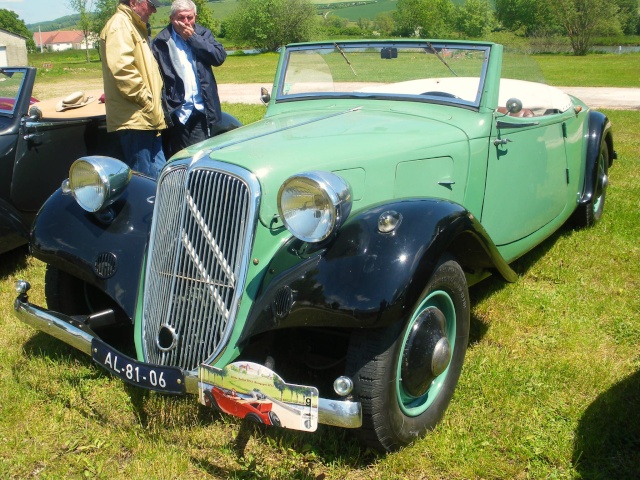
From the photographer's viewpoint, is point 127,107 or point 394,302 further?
point 127,107

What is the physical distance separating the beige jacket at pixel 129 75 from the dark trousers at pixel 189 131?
0.96 ft

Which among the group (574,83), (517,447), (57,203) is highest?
(57,203)

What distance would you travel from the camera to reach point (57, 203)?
3.24 metres

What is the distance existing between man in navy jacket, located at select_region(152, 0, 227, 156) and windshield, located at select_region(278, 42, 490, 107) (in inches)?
42.3

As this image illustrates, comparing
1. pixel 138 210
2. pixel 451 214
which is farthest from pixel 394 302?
pixel 138 210

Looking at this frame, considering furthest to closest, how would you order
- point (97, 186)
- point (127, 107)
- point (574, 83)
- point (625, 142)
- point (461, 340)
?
point (574, 83) → point (625, 142) → point (127, 107) → point (97, 186) → point (461, 340)

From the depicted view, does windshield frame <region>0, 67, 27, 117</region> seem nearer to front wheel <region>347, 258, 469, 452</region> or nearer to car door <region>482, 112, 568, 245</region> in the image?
car door <region>482, 112, 568, 245</region>

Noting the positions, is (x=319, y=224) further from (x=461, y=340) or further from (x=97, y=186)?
(x=97, y=186)

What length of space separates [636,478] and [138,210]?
2.47 m

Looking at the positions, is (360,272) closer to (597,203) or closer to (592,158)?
(592,158)

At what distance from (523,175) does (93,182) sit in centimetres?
237

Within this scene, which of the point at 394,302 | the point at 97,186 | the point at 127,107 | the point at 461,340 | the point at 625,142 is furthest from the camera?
the point at 625,142

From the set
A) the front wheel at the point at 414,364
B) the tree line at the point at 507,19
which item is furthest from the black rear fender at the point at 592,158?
the tree line at the point at 507,19

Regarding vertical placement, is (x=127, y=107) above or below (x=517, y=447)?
above
